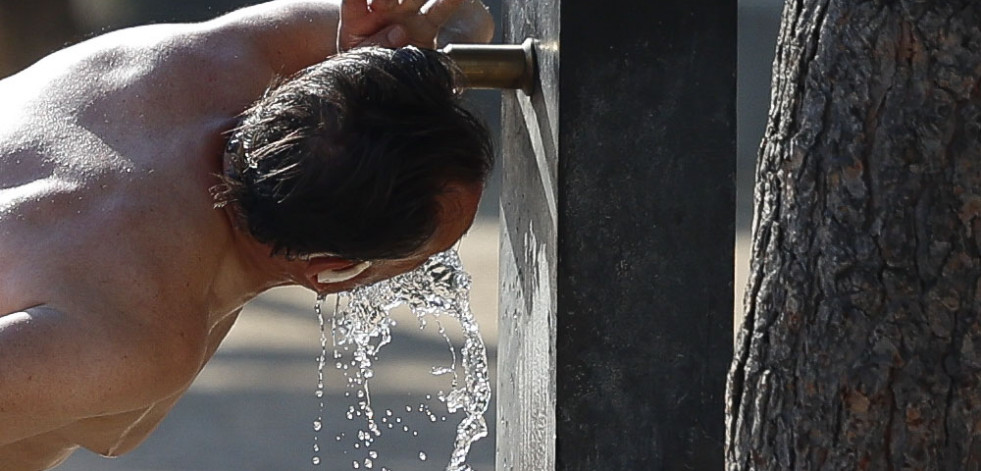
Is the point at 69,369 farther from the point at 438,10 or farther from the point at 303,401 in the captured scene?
the point at 303,401

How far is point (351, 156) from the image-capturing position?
6.02ft

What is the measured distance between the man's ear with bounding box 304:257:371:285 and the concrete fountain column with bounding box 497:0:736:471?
0.28 meters

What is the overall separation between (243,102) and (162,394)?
38cm

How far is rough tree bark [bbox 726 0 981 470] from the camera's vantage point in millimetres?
1403

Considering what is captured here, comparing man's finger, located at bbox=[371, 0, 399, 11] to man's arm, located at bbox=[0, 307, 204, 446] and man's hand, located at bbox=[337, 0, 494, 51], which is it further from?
man's arm, located at bbox=[0, 307, 204, 446]

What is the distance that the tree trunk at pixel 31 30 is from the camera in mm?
9438

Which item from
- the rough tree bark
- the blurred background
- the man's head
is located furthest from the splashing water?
the blurred background

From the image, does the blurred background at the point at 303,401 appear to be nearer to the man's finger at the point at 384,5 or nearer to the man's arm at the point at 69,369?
the man's finger at the point at 384,5

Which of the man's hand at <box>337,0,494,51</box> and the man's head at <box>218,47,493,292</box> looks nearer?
the man's head at <box>218,47,493,292</box>

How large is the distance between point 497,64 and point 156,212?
59 cm

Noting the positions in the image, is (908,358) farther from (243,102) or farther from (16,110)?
(16,110)

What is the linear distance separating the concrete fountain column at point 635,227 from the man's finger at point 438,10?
12cm

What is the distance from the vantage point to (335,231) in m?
1.88

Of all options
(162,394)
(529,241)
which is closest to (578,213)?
(529,241)
